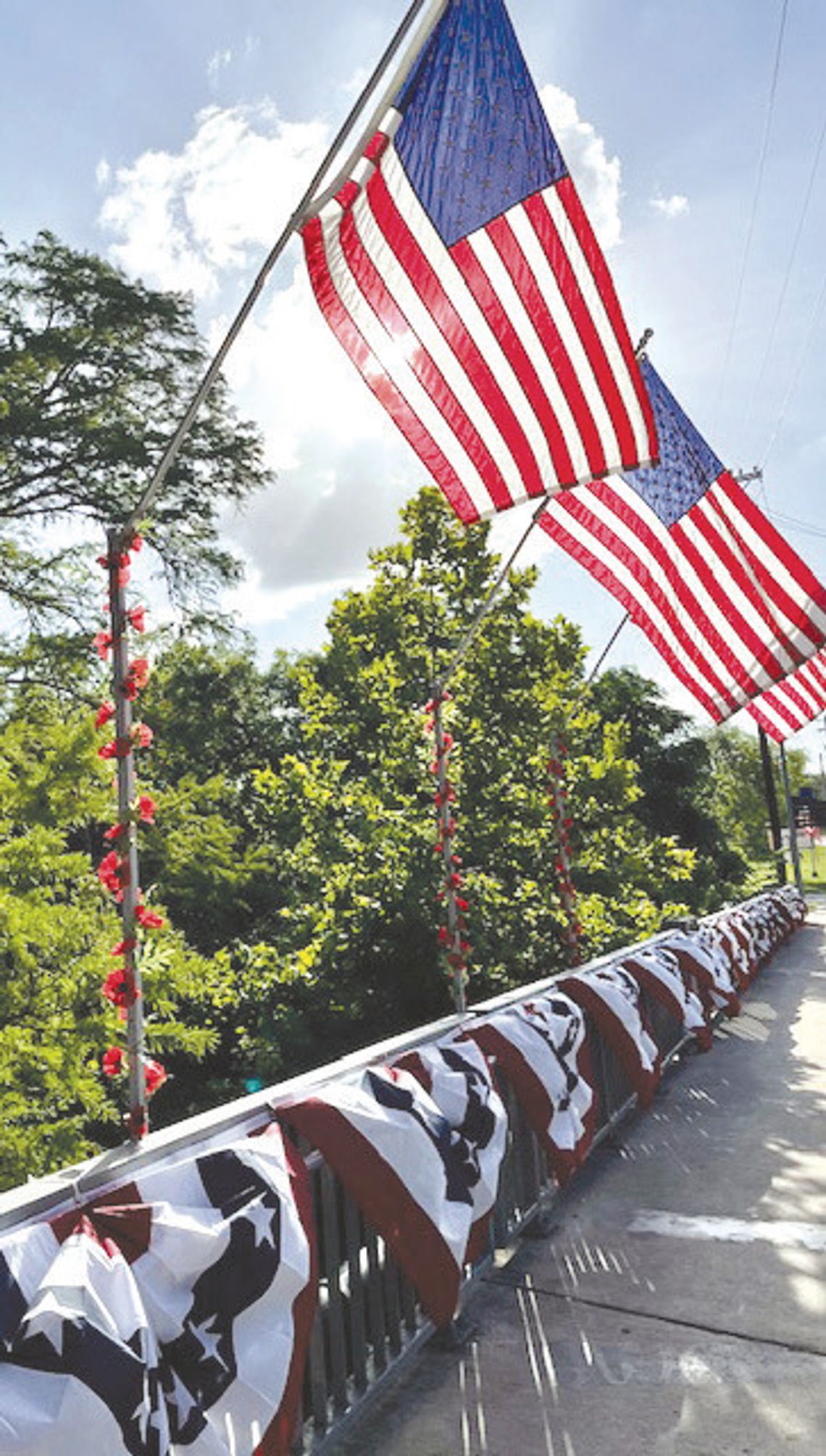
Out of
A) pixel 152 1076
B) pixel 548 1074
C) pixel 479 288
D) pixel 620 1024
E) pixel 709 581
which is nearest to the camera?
pixel 152 1076

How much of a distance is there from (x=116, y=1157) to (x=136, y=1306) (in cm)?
66

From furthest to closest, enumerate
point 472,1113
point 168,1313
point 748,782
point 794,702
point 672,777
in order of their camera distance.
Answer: point 748,782 → point 672,777 → point 794,702 → point 472,1113 → point 168,1313

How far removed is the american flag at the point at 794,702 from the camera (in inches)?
628

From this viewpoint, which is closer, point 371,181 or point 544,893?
point 371,181

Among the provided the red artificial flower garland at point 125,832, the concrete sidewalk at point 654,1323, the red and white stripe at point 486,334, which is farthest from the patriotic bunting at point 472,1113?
the red and white stripe at point 486,334

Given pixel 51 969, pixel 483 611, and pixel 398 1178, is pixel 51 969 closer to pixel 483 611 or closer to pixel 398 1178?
pixel 483 611

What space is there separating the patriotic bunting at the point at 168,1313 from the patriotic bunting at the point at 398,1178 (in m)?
0.22

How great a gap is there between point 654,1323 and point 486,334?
454 centimetres

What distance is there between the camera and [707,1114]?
6.80 m

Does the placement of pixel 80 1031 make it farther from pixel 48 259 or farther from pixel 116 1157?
pixel 48 259

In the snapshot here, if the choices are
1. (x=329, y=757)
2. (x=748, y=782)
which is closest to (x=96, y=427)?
(x=329, y=757)

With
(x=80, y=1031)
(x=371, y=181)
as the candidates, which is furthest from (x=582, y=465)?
(x=80, y=1031)

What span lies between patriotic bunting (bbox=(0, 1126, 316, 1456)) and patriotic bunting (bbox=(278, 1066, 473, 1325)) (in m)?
0.22

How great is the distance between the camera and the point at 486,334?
5.00m
